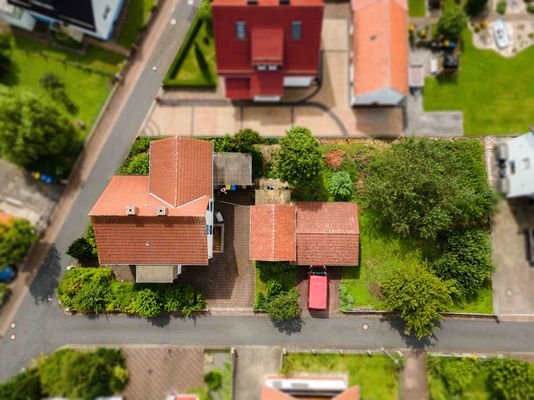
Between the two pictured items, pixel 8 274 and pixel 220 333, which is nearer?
pixel 220 333

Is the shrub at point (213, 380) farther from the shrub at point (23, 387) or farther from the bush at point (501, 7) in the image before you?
the bush at point (501, 7)

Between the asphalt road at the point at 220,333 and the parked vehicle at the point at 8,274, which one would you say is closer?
the asphalt road at the point at 220,333

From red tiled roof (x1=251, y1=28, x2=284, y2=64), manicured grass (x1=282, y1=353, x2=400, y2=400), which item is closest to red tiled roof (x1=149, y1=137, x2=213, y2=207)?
red tiled roof (x1=251, y1=28, x2=284, y2=64)

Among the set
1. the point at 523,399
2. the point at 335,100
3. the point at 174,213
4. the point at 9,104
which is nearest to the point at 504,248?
the point at 523,399

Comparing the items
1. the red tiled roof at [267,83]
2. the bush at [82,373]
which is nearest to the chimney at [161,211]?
the red tiled roof at [267,83]

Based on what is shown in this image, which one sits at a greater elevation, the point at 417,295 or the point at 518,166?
the point at 518,166

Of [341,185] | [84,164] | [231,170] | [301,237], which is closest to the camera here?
[301,237]

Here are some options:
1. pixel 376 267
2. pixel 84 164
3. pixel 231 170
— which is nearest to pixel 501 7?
pixel 376 267

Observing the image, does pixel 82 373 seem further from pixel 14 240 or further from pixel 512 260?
pixel 512 260
